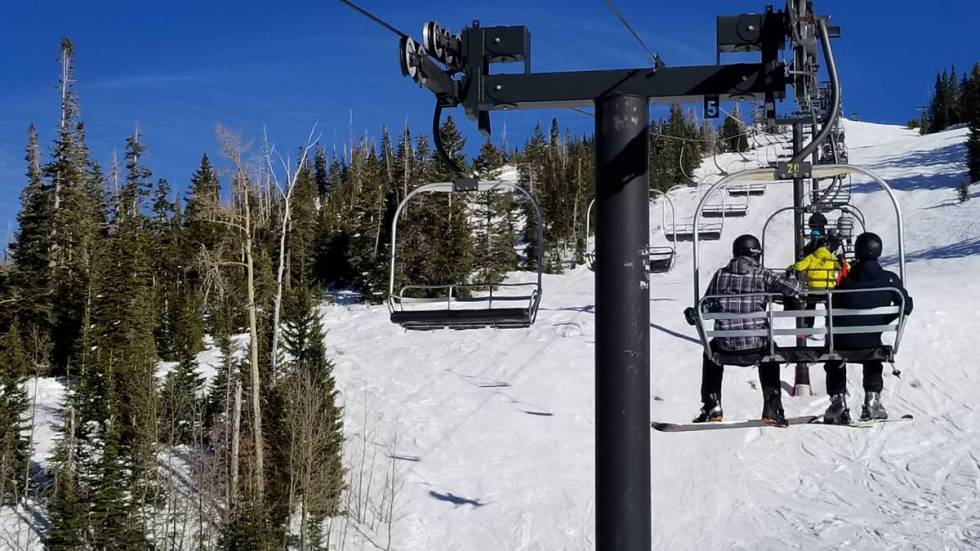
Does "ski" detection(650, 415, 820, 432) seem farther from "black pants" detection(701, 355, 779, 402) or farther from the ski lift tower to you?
the ski lift tower

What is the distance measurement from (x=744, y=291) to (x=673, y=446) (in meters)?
15.2

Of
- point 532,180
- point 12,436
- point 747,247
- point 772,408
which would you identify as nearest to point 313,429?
point 12,436

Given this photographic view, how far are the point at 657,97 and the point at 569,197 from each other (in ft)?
214

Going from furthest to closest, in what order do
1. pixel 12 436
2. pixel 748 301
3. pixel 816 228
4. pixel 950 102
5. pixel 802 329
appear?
pixel 950 102, pixel 12 436, pixel 816 228, pixel 748 301, pixel 802 329

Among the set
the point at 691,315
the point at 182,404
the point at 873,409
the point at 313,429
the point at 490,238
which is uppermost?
the point at 490,238

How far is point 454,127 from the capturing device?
49562mm

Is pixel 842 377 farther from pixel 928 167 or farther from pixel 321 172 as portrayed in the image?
pixel 321 172

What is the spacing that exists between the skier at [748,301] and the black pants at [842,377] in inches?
23.7

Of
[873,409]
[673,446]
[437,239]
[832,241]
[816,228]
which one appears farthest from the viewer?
[437,239]

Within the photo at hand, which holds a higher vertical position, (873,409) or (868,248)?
(868,248)

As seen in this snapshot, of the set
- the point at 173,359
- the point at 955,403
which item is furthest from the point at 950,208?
the point at 173,359

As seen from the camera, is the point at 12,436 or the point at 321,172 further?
the point at 321,172

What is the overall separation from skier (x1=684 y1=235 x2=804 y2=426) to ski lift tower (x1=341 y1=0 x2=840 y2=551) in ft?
7.64

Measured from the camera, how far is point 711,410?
7680 mm
